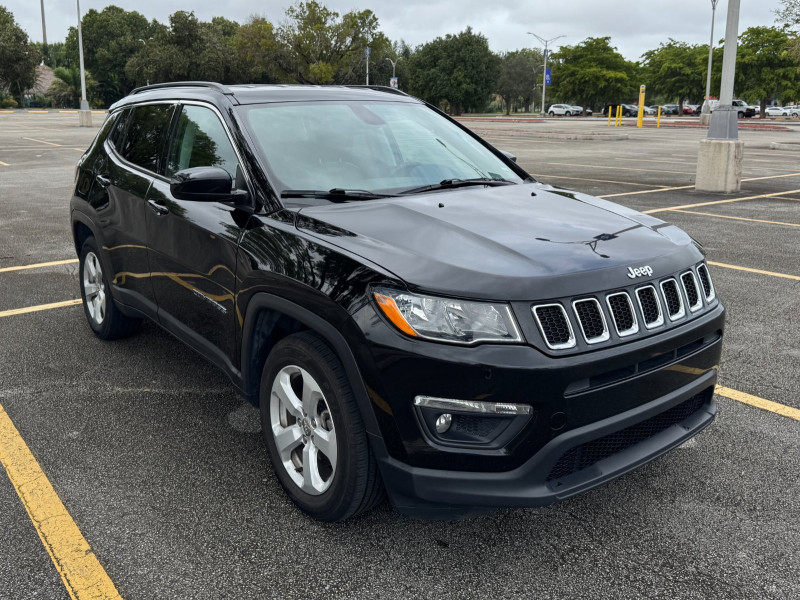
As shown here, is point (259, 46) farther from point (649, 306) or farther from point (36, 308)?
point (649, 306)

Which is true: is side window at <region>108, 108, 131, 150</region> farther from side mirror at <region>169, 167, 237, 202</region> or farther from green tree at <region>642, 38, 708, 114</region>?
green tree at <region>642, 38, 708, 114</region>

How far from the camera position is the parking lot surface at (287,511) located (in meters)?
2.70

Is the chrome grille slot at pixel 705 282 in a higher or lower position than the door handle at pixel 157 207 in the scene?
lower

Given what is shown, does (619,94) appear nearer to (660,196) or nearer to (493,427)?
(660,196)

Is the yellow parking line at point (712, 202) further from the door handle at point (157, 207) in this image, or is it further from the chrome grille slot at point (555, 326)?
the chrome grille slot at point (555, 326)

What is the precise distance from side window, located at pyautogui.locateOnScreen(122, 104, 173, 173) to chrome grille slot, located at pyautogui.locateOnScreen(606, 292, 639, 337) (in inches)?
109

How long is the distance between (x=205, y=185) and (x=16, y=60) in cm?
8232

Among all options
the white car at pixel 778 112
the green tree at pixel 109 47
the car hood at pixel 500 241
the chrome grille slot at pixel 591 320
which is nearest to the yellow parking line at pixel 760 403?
the car hood at pixel 500 241

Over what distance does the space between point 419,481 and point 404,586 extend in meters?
0.42

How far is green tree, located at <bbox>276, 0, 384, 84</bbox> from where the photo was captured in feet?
221

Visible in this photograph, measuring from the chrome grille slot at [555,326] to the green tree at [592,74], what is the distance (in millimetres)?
82568

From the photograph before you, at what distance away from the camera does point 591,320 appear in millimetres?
2604

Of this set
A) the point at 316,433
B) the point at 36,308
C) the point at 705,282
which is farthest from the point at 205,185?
the point at 36,308

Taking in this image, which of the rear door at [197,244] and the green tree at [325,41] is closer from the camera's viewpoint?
the rear door at [197,244]
